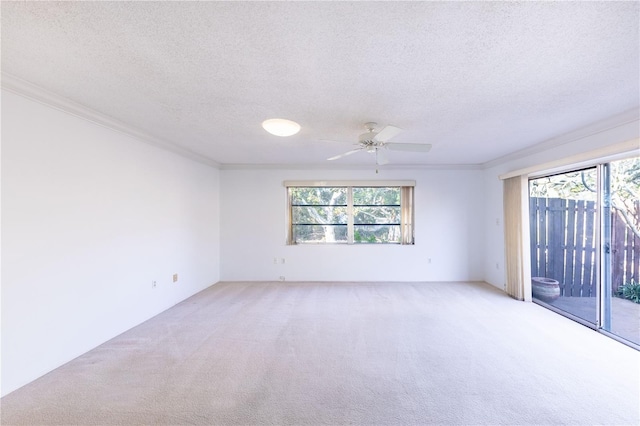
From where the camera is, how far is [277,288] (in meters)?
4.89

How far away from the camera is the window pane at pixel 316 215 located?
5512 mm

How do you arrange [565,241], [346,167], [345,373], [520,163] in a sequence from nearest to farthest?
[345,373] → [565,241] → [520,163] → [346,167]

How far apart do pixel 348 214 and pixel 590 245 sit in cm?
373

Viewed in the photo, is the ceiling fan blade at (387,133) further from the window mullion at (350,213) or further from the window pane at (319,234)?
the window pane at (319,234)

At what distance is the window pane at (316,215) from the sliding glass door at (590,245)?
11.2 feet

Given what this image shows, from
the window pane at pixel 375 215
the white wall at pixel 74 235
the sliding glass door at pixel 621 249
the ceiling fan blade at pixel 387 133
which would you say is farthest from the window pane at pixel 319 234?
the sliding glass door at pixel 621 249

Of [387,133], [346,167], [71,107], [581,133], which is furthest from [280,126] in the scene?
[581,133]

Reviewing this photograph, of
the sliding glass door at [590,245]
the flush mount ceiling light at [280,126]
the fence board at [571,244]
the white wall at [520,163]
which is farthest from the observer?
the fence board at [571,244]

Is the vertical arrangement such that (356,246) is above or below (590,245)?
below

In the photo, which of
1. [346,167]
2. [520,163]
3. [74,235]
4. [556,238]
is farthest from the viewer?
[346,167]

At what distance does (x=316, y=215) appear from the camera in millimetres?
5535

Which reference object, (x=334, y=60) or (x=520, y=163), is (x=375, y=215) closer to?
(x=520, y=163)

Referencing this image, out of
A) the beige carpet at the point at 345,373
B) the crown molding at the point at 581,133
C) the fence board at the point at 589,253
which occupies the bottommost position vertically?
the beige carpet at the point at 345,373

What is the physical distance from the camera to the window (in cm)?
545
